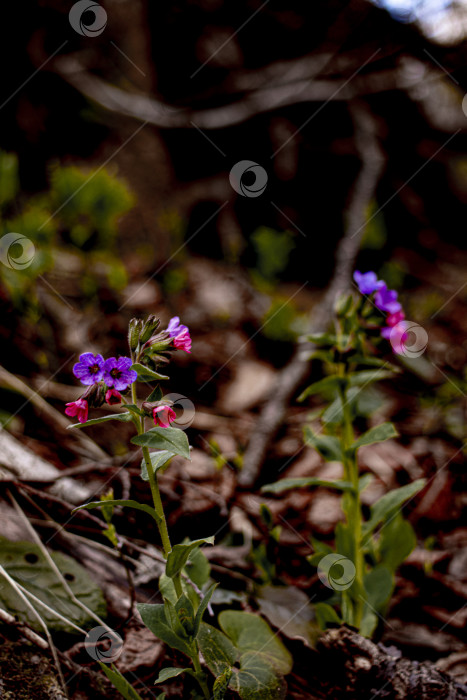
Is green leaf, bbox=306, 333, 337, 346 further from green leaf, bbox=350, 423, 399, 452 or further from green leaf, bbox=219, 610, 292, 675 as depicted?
green leaf, bbox=219, 610, 292, 675

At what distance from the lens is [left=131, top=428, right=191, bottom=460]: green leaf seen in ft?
3.28

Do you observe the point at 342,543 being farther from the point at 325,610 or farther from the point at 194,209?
the point at 194,209

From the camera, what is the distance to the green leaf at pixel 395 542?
1.53 m

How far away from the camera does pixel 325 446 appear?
154cm

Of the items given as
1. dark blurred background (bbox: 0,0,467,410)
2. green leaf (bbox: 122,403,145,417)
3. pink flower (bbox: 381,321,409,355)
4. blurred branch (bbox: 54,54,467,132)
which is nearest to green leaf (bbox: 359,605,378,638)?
pink flower (bbox: 381,321,409,355)

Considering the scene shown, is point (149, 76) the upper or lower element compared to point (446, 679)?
upper

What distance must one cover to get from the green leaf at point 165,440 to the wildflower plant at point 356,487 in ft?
1.55

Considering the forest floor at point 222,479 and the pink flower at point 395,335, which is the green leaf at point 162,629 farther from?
the pink flower at point 395,335

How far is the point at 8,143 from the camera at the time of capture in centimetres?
344

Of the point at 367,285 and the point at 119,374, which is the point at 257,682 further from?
the point at 367,285

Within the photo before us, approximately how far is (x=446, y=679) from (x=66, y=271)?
2.71m

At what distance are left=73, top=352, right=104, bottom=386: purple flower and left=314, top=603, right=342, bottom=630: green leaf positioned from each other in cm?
83

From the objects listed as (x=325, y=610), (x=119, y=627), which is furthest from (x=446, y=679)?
(x=119, y=627)

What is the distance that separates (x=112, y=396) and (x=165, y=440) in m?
0.18
